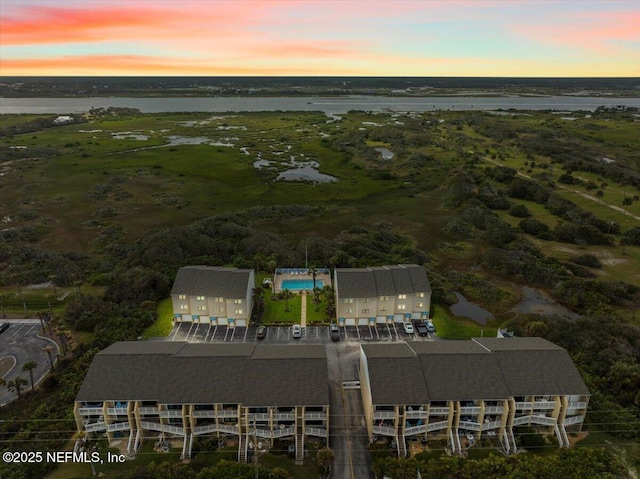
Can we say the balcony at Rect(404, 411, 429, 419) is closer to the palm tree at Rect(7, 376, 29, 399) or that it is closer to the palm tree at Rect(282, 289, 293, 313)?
the palm tree at Rect(282, 289, 293, 313)

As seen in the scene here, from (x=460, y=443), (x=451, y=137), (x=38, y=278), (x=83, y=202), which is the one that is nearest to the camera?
(x=460, y=443)

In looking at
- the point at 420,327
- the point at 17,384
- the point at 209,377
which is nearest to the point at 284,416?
the point at 209,377

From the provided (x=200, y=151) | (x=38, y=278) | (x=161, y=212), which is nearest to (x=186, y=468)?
(x=38, y=278)

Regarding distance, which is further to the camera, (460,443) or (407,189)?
(407,189)

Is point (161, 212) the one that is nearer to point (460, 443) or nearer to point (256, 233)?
point (256, 233)

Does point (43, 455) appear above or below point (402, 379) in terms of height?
below

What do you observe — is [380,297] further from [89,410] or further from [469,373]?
[89,410]
